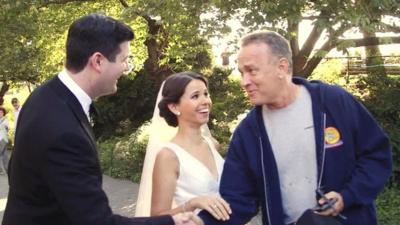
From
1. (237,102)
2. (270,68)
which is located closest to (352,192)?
(270,68)

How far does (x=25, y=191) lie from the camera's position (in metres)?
2.21

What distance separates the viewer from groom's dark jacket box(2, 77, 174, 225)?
209 cm

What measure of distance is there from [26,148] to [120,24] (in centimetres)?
67

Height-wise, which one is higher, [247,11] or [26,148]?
[247,11]

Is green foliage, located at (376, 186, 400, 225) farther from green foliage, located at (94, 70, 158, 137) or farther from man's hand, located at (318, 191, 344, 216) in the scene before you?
green foliage, located at (94, 70, 158, 137)

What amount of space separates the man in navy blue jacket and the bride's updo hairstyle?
0.76m

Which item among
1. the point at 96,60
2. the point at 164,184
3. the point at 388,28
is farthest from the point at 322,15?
the point at 96,60

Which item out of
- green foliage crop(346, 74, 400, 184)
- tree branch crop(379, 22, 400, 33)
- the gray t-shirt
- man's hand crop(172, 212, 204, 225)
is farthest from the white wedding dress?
green foliage crop(346, 74, 400, 184)

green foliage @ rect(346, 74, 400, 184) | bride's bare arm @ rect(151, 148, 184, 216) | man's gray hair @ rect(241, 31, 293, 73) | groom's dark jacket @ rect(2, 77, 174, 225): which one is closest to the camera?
groom's dark jacket @ rect(2, 77, 174, 225)

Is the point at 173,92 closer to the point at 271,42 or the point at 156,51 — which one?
the point at 271,42

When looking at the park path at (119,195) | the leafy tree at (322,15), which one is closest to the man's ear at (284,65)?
the leafy tree at (322,15)

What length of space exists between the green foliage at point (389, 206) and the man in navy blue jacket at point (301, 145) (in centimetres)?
419

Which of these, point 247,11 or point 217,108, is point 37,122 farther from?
point 217,108

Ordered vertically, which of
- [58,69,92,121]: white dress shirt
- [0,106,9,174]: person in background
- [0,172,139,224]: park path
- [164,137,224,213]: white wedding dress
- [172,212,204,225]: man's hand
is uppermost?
[58,69,92,121]: white dress shirt
